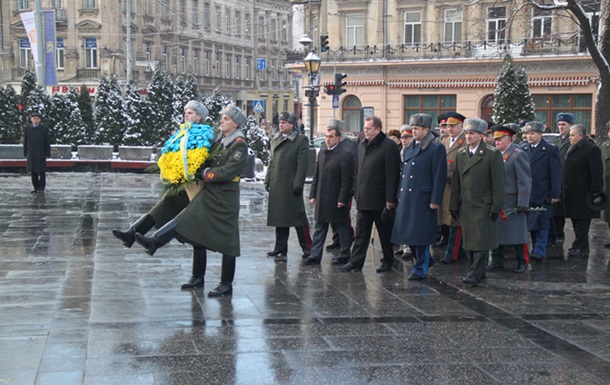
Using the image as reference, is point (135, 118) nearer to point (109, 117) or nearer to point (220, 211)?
point (109, 117)

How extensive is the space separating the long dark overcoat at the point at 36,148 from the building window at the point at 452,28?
28.2m

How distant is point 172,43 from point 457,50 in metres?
25.0

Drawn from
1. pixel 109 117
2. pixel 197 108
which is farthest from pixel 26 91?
pixel 197 108

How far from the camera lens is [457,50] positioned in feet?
142

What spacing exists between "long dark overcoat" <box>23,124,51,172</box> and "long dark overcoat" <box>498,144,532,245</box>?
39.9 feet

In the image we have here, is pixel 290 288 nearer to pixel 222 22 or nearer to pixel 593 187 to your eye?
pixel 593 187

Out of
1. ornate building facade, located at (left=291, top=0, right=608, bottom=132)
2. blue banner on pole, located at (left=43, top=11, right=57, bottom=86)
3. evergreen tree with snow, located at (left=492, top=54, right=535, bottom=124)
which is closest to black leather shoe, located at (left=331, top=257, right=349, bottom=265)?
blue banner on pole, located at (left=43, top=11, right=57, bottom=86)

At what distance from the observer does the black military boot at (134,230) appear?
8430 mm

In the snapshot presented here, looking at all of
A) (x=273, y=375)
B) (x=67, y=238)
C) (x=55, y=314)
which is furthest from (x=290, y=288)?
(x=67, y=238)

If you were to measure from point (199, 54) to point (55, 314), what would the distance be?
58.8 metres

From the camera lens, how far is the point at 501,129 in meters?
10.8

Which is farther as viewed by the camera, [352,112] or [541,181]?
[352,112]

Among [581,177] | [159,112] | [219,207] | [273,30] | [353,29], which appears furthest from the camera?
[273,30]

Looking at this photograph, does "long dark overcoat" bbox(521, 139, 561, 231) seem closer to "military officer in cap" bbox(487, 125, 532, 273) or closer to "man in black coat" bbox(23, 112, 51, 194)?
"military officer in cap" bbox(487, 125, 532, 273)
